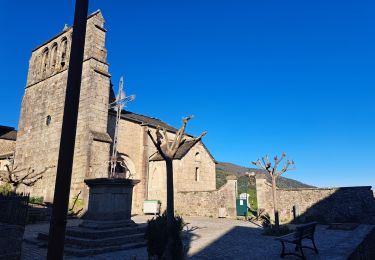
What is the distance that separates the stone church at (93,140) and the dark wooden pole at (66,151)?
13338 millimetres

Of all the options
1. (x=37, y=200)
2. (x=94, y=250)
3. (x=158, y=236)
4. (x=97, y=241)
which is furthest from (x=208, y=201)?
(x=158, y=236)

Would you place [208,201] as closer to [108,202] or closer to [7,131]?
[108,202]

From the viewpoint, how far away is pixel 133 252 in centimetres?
758

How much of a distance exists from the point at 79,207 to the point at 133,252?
8053 millimetres

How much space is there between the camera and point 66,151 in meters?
2.22

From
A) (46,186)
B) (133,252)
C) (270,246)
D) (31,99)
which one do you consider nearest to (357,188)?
(270,246)

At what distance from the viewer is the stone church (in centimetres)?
1570

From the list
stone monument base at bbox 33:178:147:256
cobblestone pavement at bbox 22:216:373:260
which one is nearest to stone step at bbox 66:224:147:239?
stone monument base at bbox 33:178:147:256

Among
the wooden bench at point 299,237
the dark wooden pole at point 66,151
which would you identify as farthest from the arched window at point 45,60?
the dark wooden pole at point 66,151

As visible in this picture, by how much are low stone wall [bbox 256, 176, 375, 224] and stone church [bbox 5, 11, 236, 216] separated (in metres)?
2.27

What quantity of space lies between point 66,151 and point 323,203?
1568 centimetres

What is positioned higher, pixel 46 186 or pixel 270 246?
pixel 46 186

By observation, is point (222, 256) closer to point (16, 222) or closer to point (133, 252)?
point (133, 252)

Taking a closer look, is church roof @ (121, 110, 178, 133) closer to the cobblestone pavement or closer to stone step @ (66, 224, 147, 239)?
the cobblestone pavement
